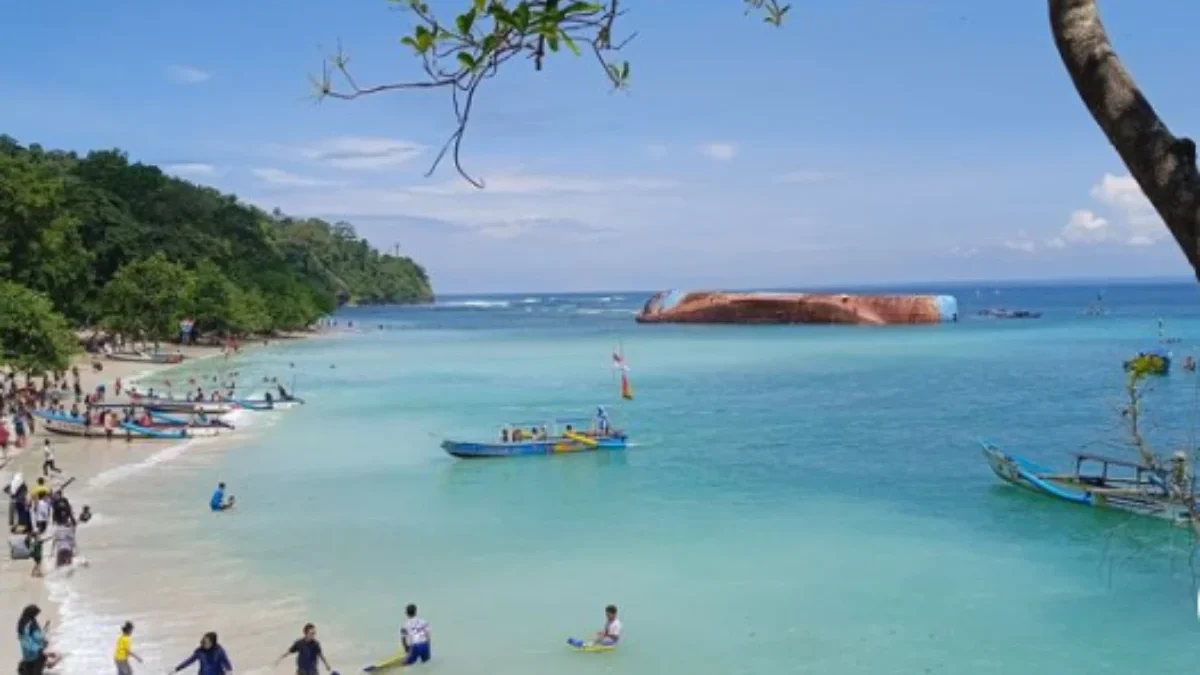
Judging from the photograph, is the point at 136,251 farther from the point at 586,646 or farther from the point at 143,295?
the point at 586,646

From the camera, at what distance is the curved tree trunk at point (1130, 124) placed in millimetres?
2598

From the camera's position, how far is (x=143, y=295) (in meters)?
60.9

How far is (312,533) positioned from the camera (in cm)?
2078

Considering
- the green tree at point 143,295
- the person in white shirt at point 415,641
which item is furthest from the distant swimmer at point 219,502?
the green tree at point 143,295

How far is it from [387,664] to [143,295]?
174 ft

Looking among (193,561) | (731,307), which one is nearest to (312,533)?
(193,561)

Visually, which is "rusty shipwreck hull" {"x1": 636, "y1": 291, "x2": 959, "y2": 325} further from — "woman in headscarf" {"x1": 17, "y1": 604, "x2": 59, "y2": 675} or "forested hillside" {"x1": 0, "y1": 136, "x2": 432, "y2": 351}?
"woman in headscarf" {"x1": 17, "y1": 604, "x2": 59, "y2": 675}

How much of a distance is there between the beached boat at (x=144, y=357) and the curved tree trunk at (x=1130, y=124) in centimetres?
6243

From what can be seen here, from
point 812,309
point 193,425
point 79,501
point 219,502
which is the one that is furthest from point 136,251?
point 812,309

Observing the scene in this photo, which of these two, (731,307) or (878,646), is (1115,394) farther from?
(731,307)

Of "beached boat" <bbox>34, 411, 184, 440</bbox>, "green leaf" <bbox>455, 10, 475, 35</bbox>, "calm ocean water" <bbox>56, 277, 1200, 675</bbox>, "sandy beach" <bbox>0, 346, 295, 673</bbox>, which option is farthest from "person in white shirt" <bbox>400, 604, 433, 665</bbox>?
"beached boat" <bbox>34, 411, 184, 440</bbox>

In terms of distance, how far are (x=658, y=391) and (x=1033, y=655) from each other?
111ft

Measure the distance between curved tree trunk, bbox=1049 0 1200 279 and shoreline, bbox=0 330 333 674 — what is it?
13.0m

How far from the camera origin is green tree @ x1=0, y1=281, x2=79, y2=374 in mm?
32938
